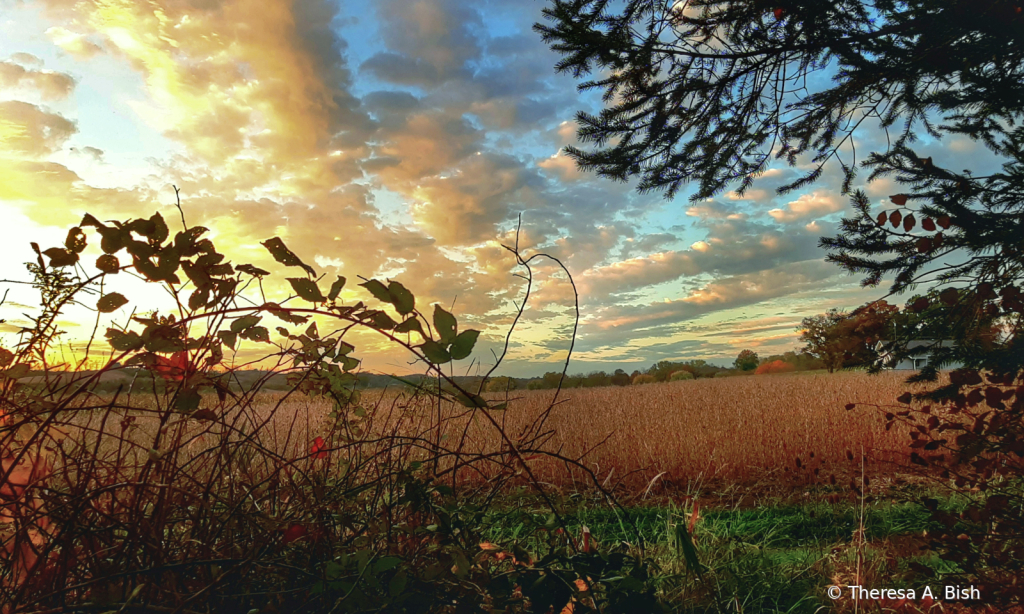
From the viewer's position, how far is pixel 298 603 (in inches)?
57.9

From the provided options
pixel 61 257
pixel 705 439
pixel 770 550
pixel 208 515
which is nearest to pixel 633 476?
pixel 705 439

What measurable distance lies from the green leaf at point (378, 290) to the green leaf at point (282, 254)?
0.85 feet

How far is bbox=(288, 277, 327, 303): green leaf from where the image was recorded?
1356 mm

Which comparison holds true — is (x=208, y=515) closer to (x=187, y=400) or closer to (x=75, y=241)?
(x=187, y=400)

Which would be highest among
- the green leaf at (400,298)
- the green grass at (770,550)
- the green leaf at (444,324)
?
the green leaf at (400,298)

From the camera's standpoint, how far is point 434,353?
120 cm

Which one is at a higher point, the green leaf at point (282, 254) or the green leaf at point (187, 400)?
the green leaf at point (282, 254)

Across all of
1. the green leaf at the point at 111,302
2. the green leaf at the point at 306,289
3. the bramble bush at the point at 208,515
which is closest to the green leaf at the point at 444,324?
the bramble bush at the point at 208,515

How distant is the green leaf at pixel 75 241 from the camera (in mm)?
1395

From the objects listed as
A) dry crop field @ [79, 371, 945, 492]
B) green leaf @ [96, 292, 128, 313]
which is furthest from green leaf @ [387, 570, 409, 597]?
dry crop field @ [79, 371, 945, 492]

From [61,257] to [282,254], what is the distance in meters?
0.50

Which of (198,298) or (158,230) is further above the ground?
(158,230)

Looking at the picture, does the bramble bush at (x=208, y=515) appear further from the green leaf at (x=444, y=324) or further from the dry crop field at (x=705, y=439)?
the dry crop field at (x=705, y=439)

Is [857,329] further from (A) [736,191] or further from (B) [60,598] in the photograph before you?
(B) [60,598]
